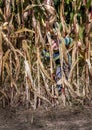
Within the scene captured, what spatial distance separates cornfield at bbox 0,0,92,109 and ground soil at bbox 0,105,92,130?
7 centimetres

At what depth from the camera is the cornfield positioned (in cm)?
309

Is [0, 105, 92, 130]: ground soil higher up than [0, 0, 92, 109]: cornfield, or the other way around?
[0, 0, 92, 109]: cornfield

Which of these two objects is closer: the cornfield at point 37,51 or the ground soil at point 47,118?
the ground soil at point 47,118

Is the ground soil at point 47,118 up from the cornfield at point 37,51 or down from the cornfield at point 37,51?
down

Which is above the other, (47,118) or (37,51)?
(37,51)

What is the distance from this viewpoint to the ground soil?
2.86m

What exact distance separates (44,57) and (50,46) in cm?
19

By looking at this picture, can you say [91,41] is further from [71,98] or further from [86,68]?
[71,98]

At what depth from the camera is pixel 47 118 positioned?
9.96ft

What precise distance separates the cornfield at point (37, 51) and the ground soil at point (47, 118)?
0.24ft

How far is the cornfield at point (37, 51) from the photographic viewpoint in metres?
3.09

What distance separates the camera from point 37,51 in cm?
309

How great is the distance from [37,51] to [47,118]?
56cm

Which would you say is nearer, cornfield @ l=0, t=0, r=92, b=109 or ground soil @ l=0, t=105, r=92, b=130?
ground soil @ l=0, t=105, r=92, b=130
